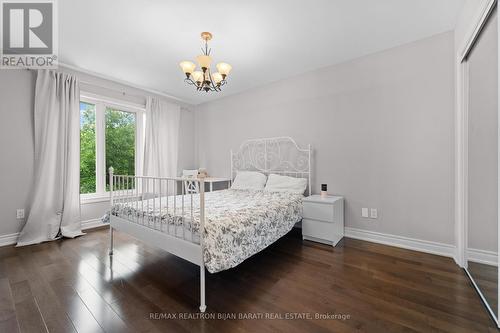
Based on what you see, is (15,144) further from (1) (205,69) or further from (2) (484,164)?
(2) (484,164)

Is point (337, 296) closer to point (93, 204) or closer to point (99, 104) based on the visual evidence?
point (93, 204)

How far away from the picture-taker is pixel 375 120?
109 inches

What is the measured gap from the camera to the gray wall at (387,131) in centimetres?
239

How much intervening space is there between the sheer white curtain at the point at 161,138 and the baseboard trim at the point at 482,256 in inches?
172

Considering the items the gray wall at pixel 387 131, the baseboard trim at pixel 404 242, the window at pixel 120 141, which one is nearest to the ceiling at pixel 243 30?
the gray wall at pixel 387 131

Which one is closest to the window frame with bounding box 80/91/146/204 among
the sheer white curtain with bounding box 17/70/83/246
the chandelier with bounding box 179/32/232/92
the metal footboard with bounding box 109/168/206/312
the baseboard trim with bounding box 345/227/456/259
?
the sheer white curtain with bounding box 17/70/83/246

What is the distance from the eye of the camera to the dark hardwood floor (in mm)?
1396

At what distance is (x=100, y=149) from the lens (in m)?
3.60

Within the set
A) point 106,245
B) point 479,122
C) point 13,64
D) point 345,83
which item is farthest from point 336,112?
point 13,64

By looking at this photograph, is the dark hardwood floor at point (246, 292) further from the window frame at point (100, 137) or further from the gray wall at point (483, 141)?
the window frame at point (100, 137)

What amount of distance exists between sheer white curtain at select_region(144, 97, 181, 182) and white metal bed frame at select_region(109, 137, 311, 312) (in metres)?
0.37

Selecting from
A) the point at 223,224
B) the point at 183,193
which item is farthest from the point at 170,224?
the point at 223,224

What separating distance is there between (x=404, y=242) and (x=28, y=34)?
195 inches

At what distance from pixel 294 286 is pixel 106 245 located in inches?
94.1
